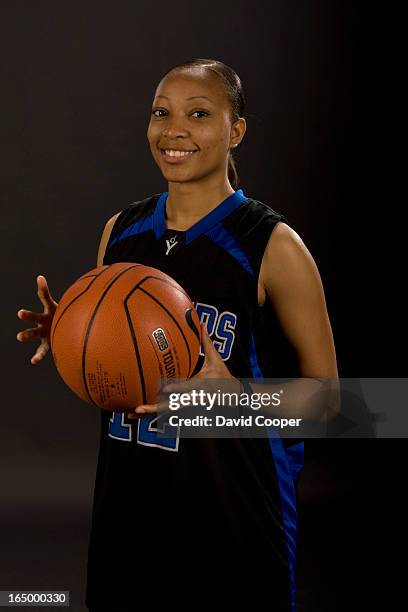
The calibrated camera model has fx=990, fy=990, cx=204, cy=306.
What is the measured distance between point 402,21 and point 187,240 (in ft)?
7.66

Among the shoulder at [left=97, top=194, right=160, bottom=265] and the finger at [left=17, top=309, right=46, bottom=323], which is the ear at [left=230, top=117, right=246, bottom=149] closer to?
the shoulder at [left=97, top=194, right=160, bottom=265]

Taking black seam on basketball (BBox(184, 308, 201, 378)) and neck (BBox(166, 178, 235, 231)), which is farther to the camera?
neck (BBox(166, 178, 235, 231))

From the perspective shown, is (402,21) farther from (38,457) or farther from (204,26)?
(38,457)

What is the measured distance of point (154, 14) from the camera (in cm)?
427

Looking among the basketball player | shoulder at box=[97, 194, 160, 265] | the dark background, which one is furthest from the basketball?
the dark background

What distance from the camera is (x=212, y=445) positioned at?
2277 mm

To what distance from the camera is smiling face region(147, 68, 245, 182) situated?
90.1 inches

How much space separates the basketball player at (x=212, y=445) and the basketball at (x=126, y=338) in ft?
0.69

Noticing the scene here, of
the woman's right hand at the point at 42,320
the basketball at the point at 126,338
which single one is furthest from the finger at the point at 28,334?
the basketball at the point at 126,338

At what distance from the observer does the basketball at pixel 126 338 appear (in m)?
2.03

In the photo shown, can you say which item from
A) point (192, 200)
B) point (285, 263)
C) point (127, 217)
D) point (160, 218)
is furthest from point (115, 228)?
point (285, 263)

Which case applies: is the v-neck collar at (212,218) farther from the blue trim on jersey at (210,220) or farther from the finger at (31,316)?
the finger at (31,316)

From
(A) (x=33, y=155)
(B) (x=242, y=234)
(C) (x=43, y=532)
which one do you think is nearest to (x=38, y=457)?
(C) (x=43, y=532)

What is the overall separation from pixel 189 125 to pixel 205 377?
0.61m
